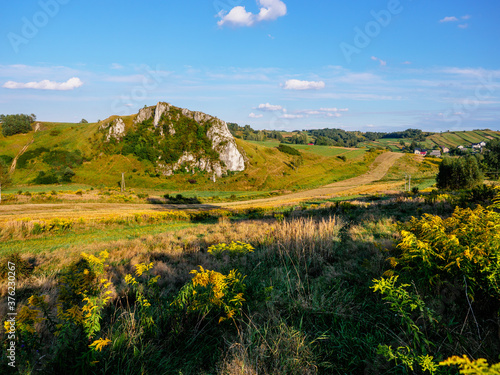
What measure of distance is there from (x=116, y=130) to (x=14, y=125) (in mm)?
48287

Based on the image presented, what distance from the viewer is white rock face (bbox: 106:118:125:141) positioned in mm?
94188

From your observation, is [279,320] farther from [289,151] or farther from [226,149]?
[289,151]

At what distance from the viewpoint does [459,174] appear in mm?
56062

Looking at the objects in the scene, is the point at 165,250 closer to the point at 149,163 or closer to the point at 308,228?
the point at 308,228

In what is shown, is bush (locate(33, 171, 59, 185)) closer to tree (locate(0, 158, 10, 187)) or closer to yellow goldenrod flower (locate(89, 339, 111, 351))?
tree (locate(0, 158, 10, 187))

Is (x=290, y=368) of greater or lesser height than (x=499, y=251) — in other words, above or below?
below

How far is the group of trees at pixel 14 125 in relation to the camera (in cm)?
10156

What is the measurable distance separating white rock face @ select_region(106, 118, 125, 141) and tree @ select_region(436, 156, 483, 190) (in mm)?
102348

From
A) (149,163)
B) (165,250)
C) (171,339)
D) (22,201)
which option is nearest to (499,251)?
(171,339)

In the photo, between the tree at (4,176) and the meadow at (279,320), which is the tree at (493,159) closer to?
the meadow at (279,320)

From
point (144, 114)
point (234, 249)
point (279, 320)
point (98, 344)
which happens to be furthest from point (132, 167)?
point (279, 320)

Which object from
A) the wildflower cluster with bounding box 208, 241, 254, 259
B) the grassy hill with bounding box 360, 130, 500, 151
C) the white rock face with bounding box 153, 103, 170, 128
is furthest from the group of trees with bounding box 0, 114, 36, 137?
the grassy hill with bounding box 360, 130, 500, 151

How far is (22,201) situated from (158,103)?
246 feet

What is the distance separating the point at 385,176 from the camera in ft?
286
